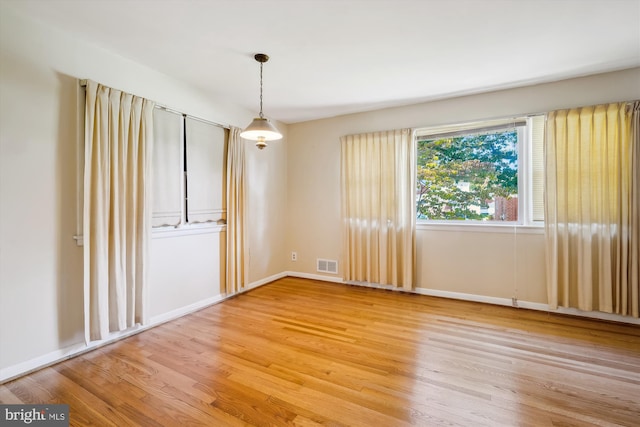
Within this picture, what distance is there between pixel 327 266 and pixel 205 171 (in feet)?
8.05

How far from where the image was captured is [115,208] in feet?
8.59

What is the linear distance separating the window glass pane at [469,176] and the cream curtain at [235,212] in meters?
2.56

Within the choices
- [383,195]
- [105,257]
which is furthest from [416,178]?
[105,257]

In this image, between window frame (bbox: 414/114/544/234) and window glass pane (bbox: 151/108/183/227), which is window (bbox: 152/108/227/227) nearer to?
window glass pane (bbox: 151/108/183/227)

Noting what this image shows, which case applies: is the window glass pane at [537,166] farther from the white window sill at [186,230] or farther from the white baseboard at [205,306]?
the white window sill at [186,230]

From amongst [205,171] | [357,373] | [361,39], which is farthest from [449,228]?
[205,171]

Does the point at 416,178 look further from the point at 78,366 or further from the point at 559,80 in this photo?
the point at 78,366

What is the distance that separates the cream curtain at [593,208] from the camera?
9.80 feet

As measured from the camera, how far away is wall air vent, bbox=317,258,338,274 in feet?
15.9

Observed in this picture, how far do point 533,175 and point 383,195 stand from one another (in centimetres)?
183

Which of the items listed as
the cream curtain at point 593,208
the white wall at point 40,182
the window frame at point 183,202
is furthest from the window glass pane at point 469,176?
the white wall at point 40,182

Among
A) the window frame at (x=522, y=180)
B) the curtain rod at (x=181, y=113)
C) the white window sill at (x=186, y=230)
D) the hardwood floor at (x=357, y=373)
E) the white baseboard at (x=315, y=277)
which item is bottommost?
the hardwood floor at (x=357, y=373)

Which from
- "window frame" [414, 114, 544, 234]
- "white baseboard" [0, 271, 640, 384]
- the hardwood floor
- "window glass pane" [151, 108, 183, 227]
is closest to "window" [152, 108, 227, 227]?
"window glass pane" [151, 108, 183, 227]

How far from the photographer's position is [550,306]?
11.0 feet
